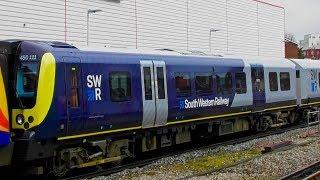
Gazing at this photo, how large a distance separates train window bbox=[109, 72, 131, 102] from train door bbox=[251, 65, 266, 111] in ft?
24.1

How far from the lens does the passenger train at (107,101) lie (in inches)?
440

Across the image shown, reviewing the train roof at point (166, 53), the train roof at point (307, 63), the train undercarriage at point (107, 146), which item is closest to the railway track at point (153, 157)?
the train undercarriage at point (107, 146)

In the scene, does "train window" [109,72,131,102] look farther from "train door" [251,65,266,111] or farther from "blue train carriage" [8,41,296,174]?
"train door" [251,65,266,111]

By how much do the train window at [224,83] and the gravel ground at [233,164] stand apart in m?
1.83

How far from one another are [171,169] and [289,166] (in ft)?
9.77

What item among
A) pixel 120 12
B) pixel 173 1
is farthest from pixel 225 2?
pixel 120 12

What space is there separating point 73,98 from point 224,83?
7090 mm

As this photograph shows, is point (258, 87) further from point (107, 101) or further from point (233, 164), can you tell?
point (107, 101)

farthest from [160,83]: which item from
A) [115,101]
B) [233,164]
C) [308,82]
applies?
[308,82]

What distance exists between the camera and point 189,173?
12.7 metres

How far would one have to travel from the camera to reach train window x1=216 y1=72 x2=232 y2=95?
685 inches

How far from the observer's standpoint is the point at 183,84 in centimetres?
1568

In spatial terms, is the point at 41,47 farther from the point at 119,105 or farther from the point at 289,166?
the point at 289,166

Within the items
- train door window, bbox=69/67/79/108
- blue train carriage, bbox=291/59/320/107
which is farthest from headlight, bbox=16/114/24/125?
blue train carriage, bbox=291/59/320/107
